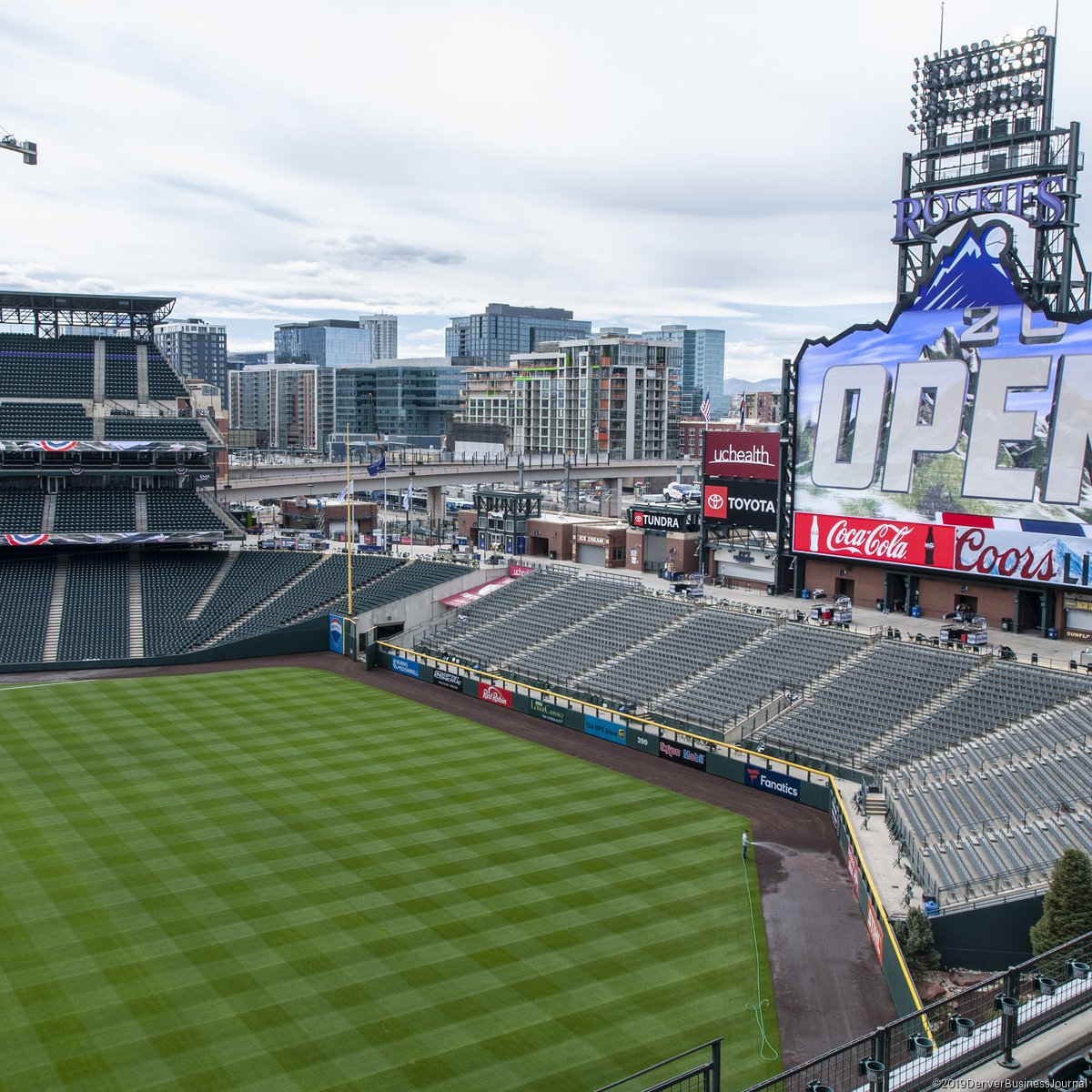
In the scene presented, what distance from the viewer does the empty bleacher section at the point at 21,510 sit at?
71688 mm

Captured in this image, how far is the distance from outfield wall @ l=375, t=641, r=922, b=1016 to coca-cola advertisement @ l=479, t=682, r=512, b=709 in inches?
1.8

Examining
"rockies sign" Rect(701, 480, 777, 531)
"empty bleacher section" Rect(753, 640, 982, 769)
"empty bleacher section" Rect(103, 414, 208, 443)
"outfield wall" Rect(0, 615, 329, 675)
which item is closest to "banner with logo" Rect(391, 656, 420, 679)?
"outfield wall" Rect(0, 615, 329, 675)

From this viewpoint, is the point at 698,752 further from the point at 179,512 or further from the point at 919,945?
the point at 179,512

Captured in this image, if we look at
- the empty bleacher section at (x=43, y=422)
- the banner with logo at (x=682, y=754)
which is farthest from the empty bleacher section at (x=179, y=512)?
the banner with logo at (x=682, y=754)

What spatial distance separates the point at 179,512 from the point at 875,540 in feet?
158

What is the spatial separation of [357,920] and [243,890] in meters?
4.07

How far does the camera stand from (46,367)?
81.9 m

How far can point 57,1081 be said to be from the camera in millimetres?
22156

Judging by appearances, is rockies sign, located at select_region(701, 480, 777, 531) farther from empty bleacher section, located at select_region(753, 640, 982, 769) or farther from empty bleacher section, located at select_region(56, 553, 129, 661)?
empty bleacher section, located at select_region(56, 553, 129, 661)

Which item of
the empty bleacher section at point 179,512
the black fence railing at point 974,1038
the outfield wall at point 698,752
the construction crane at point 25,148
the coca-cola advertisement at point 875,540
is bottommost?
the outfield wall at point 698,752

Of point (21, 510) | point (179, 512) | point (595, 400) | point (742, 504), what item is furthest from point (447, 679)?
point (595, 400)

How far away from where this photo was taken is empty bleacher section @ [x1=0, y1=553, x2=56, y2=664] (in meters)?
61.6

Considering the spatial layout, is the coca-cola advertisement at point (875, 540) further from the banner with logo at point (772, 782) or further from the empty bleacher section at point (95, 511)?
the empty bleacher section at point (95, 511)

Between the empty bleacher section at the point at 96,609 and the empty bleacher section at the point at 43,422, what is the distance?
8.49m
